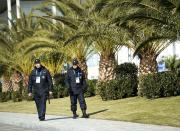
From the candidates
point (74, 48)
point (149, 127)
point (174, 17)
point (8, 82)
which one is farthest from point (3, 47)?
point (149, 127)

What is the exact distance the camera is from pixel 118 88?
22984mm

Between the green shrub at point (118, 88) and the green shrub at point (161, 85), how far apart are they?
2.10 m

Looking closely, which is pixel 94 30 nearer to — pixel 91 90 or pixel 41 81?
pixel 91 90

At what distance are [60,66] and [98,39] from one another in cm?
952

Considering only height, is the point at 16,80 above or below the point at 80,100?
above

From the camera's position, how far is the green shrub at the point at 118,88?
2288 cm

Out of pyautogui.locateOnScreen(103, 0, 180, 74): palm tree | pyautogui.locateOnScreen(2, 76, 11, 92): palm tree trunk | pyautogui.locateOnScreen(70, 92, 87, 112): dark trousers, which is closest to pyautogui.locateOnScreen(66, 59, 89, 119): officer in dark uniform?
pyautogui.locateOnScreen(70, 92, 87, 112): dark trousers

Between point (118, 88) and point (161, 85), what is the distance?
3023 mm

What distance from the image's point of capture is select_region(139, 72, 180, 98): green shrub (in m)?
20.5

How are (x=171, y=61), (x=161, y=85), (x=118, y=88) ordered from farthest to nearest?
(x=171, y=61) < (x=118, y=88) < (x=161, y=85)

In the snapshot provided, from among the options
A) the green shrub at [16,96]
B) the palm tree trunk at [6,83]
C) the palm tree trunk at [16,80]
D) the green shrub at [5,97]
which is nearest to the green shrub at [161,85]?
the green shrub at [16,96]

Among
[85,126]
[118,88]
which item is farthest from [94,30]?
[85,126]

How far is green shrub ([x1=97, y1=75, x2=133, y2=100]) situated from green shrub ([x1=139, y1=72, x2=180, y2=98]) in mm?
2102

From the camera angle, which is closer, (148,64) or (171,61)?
(148,64)
